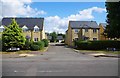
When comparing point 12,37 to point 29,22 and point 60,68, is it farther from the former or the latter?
point 60,68

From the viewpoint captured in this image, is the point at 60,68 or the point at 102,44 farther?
the point at 102,44

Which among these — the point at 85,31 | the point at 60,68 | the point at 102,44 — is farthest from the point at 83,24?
the point at 60,68

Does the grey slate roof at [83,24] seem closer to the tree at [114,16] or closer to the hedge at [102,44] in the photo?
the hedge at [102,44]

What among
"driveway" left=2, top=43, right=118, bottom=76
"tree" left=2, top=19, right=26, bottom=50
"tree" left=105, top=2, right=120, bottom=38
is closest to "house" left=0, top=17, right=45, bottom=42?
"tree" left=2, top=19, right=26, bottom=50

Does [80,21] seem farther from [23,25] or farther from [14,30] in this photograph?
[14,30]

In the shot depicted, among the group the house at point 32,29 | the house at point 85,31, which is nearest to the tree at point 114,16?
the house at point 85,31

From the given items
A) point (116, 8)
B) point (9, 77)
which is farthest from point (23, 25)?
point (9, 77)

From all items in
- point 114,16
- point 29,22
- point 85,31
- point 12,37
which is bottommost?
point 12,37

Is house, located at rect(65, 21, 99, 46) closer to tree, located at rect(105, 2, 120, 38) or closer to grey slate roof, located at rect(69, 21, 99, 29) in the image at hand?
grey slate roof, located at rect(69, 21, 99, 29)

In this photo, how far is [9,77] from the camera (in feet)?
42.9

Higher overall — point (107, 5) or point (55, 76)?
point (107, 5)

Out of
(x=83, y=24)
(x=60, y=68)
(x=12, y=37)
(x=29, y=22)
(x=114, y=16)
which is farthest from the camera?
(x=83, y=24)

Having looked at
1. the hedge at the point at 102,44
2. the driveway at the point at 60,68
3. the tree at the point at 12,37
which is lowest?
the driveway at the point at 60,68

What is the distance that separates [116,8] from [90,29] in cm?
2516
